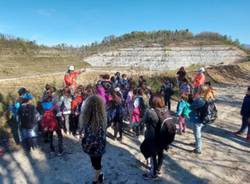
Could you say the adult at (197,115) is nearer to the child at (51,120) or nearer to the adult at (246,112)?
the adult at (246,112)

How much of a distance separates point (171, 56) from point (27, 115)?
4164 cm

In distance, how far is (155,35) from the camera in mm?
60562

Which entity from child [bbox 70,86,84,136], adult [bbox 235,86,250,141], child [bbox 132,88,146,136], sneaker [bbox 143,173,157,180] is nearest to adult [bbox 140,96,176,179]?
sneaker [bbox 143,173,157,180]

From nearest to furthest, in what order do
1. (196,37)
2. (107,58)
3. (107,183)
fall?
1. (107,183)
2. (107,58)
3. (196,37)

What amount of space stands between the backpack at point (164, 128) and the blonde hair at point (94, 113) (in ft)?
3.53

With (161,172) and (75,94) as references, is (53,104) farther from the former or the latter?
(161,172)

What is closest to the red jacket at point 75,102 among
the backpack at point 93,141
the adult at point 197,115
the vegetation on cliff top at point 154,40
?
the adult at point 197,115

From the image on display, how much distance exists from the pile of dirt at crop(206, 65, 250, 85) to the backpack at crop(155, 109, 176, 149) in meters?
21.6

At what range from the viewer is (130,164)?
7.86 metres

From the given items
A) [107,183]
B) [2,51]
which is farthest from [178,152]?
[2,51]

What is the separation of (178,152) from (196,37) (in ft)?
166

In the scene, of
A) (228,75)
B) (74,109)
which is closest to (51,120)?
(74,109)

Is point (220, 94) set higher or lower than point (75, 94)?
lower

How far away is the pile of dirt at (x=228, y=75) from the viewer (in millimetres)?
28023
